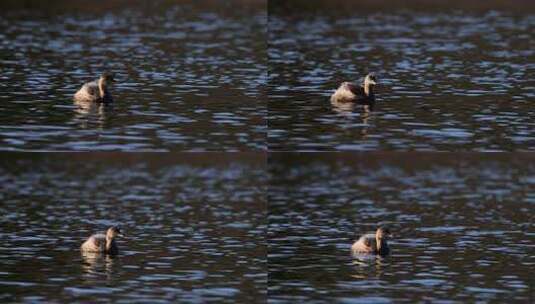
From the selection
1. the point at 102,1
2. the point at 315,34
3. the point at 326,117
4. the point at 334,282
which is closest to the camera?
the point at 334,282

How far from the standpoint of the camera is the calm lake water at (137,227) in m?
21.2

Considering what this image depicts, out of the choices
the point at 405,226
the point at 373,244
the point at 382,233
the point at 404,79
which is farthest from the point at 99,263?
the point at 404,79

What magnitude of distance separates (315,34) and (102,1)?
16379 millimetres

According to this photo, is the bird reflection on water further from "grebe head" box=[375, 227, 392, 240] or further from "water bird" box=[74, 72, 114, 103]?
"grebe head" box=[375, 227, 392, 240]

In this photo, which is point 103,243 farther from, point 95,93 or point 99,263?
point 95,93

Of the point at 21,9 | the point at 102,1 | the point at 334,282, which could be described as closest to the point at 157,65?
the point at 334,282

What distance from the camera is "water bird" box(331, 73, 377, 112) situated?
83.0ft

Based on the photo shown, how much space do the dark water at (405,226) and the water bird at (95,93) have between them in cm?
417

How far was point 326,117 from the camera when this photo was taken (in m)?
23.8

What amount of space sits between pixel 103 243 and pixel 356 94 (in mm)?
5474

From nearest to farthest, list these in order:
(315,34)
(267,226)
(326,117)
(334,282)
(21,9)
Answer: (334,282), (326,117), (267,226), (315,34), (21,9)

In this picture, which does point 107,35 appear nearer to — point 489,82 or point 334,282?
point 489,82

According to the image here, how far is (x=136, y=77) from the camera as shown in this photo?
29.7 metres

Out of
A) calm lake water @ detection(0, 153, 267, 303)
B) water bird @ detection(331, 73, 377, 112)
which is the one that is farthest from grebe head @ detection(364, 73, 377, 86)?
calm lake water @ detection(0, 153, 267, 303)
